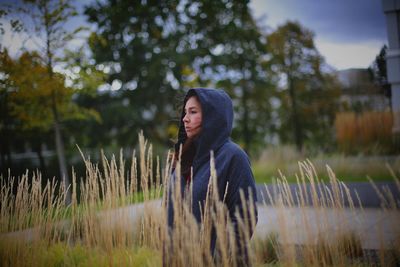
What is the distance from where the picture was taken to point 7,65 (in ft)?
17.1

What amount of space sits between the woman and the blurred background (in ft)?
14.5

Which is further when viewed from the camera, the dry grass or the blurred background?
the blurred background

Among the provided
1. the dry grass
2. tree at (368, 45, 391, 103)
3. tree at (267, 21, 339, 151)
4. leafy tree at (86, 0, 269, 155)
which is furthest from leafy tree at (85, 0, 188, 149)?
the dry grass

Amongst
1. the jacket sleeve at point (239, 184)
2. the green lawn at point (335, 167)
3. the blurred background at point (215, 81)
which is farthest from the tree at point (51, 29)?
the jacket sleeve at point (239, 184)

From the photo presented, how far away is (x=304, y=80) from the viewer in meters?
13.6

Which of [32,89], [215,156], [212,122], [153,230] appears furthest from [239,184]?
[32,89]

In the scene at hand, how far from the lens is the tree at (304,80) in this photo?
13.3 metres

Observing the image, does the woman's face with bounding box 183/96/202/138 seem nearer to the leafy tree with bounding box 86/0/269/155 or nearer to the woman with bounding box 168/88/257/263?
the woman with bounding box 168/88/257/263

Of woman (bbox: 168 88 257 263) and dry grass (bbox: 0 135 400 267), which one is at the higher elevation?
woman (bbox: 168 88 257 263)

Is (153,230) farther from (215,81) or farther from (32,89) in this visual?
(215,81)

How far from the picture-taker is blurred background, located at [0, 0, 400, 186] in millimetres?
6409

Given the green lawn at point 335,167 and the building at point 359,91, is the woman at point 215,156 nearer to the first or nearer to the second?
the green lawn at point 335,167

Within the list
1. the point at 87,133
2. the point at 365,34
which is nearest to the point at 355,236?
the point at 365,34

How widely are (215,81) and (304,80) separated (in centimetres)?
319
